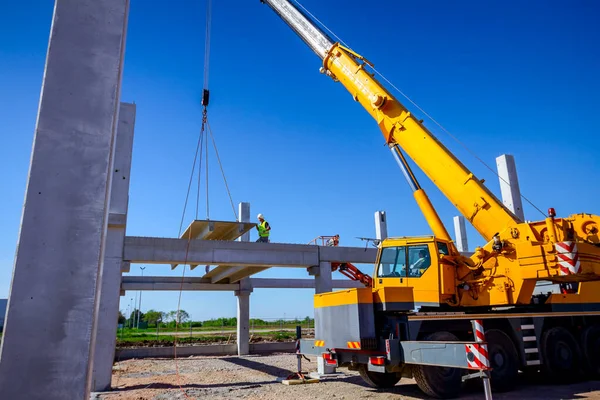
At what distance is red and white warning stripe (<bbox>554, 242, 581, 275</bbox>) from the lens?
8750 mm

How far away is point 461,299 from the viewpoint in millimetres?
10008

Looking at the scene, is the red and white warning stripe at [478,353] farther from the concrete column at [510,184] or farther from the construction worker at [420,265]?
the concrete column at [510,184]

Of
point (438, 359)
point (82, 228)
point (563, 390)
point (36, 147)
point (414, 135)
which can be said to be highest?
point (414, 135)

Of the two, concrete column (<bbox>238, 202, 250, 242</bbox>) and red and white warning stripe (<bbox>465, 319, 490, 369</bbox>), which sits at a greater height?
concrete column (<bbox>238, 202, 250, 242</bbox>)

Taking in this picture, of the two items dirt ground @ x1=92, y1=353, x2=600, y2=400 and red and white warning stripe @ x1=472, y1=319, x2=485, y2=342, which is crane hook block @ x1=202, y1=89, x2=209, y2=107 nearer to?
dirt ground @ x1=92, y1=353, x2=600, y2=400

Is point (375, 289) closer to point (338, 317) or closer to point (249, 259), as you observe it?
point (338, 317)

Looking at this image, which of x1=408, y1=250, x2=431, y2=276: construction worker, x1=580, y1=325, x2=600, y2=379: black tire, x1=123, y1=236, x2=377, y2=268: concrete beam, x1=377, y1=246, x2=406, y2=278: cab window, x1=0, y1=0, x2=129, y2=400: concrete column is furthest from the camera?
x1=123, y1=236, x2=377, y2=268: concrete beam

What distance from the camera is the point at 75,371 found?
3326mm

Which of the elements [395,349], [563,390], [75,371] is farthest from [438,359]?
[75,371]

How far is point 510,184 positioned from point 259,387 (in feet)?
36.5

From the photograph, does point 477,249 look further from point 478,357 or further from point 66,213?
point 66,213

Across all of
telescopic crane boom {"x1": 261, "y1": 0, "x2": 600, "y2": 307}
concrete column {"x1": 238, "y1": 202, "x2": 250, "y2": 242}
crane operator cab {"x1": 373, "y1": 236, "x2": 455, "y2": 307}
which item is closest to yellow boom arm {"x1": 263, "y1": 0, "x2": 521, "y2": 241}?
telescopic crane boom {"x1": 261, "y1": 0, "x2": 600, "y2": 307}

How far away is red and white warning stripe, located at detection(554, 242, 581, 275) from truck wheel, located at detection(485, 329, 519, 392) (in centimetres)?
206

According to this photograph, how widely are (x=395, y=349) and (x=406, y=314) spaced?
3.27ft
